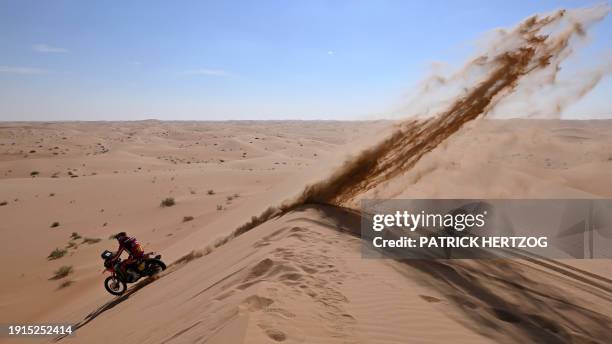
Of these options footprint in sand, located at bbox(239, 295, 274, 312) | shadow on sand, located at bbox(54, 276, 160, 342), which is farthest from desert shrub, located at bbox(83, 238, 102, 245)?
footprint in sand, located at bbox(239, 295, 274, 312)

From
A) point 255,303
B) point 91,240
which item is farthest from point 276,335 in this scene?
point 91,240

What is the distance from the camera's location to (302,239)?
22.3 feet

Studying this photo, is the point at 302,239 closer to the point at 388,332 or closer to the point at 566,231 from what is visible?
the point at 388,332

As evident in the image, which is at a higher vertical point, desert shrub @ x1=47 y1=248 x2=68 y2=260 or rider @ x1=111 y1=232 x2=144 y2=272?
rider @ x1=111 y1=232 x2=144 y2=272

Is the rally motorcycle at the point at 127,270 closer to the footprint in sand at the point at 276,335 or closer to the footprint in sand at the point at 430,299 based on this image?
the footprint in sand at the point at 276,335

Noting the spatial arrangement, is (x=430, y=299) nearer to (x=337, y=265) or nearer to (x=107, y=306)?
(x=337, y=265)

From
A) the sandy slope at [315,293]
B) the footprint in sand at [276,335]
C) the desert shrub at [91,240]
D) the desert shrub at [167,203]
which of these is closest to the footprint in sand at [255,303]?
the sandy slope at [315,293]

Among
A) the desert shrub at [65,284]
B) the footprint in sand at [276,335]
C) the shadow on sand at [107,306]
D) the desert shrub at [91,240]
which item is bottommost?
the desert shrub at [65,284]

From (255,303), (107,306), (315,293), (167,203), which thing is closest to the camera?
(255,303)

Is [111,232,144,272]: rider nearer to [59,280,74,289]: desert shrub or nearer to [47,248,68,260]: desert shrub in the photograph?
[59,280,74,289]: desert shrub

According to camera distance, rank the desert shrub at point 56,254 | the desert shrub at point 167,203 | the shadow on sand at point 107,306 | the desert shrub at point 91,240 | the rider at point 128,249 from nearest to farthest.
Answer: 1. the shadow on sand at point 107,306
2. the rider at point 128,249
3. the desert shrub at point 56,254
4. the desert shrub at point 91,240
5. the desert shrub at point 167,203

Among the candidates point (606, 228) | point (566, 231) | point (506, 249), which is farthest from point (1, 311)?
point (606, 228)

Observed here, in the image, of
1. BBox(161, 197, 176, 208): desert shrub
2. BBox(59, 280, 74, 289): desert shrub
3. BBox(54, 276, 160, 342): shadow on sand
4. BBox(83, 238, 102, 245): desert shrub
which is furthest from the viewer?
BBox(161, 197, 176, 208): desert shrub

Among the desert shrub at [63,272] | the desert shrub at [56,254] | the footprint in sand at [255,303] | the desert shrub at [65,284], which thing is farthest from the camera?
the desert shrub at [56,254]
